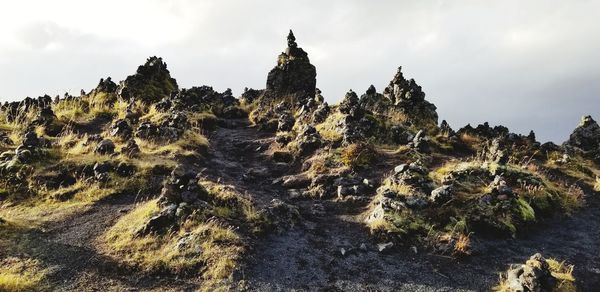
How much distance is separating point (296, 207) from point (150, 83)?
27137mm

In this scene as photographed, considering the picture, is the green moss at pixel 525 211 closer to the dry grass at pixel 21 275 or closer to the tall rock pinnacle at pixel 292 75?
the dry grass at pixel 21 275

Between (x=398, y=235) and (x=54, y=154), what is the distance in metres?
15.8

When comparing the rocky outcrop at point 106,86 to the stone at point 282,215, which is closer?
the stone at point 282,215

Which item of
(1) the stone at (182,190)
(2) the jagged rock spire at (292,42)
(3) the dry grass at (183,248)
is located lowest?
(3) the dry grass at (183,248)

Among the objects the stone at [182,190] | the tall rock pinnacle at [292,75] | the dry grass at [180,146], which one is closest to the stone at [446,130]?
the tall rock pinnacle at [292,75]

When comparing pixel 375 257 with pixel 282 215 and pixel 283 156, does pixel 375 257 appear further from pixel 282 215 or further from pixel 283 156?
pixel 283 156

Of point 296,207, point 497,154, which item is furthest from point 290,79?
point 296,207

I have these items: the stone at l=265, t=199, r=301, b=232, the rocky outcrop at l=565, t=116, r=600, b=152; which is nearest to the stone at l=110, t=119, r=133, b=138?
the stone at l=265, t=199, r=301, b=232

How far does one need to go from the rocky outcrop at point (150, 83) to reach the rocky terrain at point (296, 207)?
21.0ft

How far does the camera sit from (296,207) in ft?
59.3

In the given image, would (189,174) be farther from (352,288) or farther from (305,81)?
(305,81)

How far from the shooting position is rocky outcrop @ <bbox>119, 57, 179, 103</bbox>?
37156 mm

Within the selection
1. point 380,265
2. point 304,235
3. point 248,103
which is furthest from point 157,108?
point 380,265

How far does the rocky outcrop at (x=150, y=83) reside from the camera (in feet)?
122
